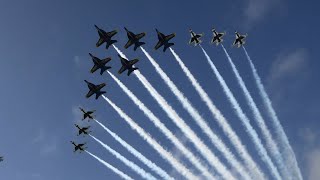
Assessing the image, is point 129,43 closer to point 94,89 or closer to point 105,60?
point 105,60

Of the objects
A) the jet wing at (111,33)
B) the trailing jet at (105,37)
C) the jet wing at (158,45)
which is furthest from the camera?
the jet wing at (158,45)

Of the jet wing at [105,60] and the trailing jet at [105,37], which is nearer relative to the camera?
the trailing jet at [105,37]

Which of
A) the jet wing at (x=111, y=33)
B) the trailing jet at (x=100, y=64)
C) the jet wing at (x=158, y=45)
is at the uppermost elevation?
the jet wing at (x=158, y=45)

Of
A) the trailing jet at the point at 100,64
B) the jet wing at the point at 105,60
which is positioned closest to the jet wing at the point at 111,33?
the trailing jet at the point at 100,64

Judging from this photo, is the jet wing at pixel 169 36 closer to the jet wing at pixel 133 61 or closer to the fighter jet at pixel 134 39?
the fighter jet at pixel 134 39

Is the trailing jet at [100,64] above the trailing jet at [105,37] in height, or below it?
below

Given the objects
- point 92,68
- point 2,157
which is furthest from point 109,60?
point 2,157

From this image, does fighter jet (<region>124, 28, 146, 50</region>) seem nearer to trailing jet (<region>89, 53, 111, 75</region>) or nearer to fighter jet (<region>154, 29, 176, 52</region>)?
fighter jet (<region>154, 29, 176, 52</region>)

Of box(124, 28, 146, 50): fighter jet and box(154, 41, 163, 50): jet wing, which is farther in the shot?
box(154, 41, 163, 50): jet wing

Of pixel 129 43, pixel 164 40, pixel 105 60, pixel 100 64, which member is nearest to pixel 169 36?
pixel 164 40

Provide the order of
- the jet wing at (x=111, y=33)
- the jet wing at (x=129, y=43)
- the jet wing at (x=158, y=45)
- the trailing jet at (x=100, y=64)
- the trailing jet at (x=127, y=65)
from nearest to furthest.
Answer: the jet wing at (x=111, y=33)
the jet wing at (x=129, y=43)
the trailing jet at (x=100, y=64)
the trailing jet at (x=127, y=65)
the jet wing at (x=158, y=45)

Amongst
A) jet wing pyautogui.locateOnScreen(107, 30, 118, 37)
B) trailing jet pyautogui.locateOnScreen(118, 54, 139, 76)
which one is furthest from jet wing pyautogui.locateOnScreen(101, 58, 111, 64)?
jet wing pyautogui.locateOnScreen(107, 30, 118, 37)

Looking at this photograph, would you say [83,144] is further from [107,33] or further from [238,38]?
[238,38]

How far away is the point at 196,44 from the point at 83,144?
56.0m
